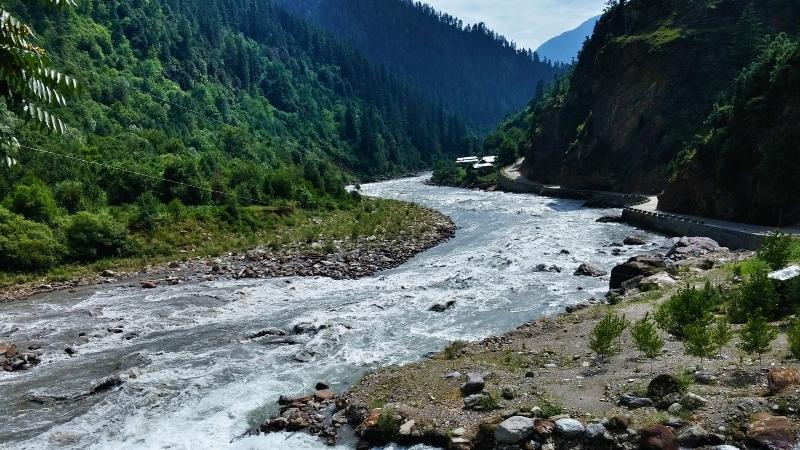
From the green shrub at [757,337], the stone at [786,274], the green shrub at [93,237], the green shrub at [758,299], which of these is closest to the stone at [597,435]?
the green shrub at [757,337]

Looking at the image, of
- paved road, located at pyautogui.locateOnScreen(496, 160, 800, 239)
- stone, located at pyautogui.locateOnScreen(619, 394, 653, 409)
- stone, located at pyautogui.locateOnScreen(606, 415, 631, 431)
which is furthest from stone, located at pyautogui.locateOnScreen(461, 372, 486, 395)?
paved road, located at pyautogui.locateOnScreen(496, 160, 800, 239)

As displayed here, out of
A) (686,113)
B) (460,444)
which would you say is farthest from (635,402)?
(686,113)

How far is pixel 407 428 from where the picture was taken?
1020cm

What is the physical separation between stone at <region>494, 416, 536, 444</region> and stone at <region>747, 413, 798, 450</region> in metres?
3.27

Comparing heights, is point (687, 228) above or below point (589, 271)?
above

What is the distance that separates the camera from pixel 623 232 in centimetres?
4056

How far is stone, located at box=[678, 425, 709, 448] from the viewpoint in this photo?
25.9 ft

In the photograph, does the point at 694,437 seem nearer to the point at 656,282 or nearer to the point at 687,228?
the point at 656,282

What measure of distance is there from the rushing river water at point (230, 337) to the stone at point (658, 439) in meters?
5.60

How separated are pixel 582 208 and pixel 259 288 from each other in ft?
142

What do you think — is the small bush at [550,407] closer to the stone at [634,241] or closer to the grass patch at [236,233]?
the grass patch at [236,233]

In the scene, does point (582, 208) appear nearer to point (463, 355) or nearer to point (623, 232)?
point (623, 232)

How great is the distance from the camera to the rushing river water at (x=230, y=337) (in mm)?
12391

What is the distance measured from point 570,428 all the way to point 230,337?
43.6ft
